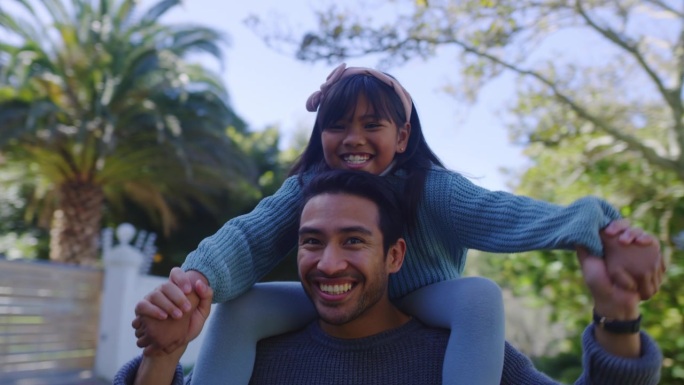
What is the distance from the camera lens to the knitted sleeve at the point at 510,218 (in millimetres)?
1589

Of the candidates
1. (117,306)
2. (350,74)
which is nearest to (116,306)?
(117,306)

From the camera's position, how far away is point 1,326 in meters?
9.97

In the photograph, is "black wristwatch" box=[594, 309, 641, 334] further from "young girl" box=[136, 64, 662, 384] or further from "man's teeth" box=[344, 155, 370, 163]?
"man's teeth" box=[344, 155, 370, 163]

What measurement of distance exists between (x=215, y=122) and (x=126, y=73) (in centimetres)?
159

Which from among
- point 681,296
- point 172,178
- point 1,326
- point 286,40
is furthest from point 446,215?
point 172,178

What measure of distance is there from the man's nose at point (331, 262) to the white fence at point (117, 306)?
10.3 m

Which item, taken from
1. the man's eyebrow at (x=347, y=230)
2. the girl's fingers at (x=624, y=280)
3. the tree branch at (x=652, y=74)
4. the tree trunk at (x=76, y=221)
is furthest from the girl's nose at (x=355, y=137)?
the tree trunk at (x=76, y=221)

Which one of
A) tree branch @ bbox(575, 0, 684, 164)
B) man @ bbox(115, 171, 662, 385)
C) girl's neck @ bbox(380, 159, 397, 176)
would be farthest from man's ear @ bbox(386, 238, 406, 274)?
tree branch @ bbox(575, 0, 684, 164)

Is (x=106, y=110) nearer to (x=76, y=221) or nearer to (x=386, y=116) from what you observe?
(x=76, y=221)

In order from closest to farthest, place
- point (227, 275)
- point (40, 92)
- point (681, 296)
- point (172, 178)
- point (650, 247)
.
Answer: point (650, 247) → point (227, 275) → point (681, 296) → point (40, 92) → point (172, 178)

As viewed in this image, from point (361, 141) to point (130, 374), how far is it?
0.87 metres

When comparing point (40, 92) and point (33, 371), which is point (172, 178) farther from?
point (33, 371)

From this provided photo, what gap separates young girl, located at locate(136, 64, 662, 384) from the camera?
68.4 inches

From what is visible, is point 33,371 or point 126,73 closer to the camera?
point 33,371
